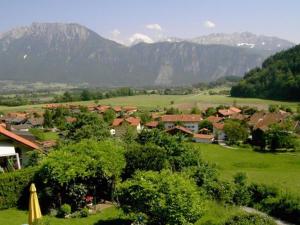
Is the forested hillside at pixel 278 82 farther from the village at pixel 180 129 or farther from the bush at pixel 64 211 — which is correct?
the bush at pixel 64 211

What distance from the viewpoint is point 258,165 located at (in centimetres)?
4375

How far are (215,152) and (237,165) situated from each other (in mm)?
10708

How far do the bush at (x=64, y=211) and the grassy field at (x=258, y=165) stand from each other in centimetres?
1353

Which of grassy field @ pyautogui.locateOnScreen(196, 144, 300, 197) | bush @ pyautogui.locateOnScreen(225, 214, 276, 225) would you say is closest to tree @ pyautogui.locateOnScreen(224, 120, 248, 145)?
grassy field @ pyautogui.locateOnScreen(196, 144, 300, 197)

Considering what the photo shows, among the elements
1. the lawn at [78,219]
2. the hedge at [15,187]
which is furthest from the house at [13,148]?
the lawn at [78,219]

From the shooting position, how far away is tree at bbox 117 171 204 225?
16.8 meters

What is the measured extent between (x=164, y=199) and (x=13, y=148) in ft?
A: 41.2

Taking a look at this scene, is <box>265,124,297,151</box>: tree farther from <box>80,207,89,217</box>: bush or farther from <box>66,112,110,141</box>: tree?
<box>80,207,89,217</box>: bush

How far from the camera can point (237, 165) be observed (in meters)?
43.6

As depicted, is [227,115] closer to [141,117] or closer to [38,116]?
[141,117]

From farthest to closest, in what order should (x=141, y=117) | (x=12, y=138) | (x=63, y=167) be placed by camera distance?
(x=141, y=117) → (x=12, y=138) → (x=63, y=167)

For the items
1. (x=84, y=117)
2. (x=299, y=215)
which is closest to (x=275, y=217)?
(x=299, y=215)

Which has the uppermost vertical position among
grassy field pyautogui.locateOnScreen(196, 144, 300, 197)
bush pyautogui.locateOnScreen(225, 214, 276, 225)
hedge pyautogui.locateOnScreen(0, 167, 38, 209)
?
bush pyautogui.locateOnScreen(225, 214, 276, 225)

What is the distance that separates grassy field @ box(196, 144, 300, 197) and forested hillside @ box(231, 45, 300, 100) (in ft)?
231
